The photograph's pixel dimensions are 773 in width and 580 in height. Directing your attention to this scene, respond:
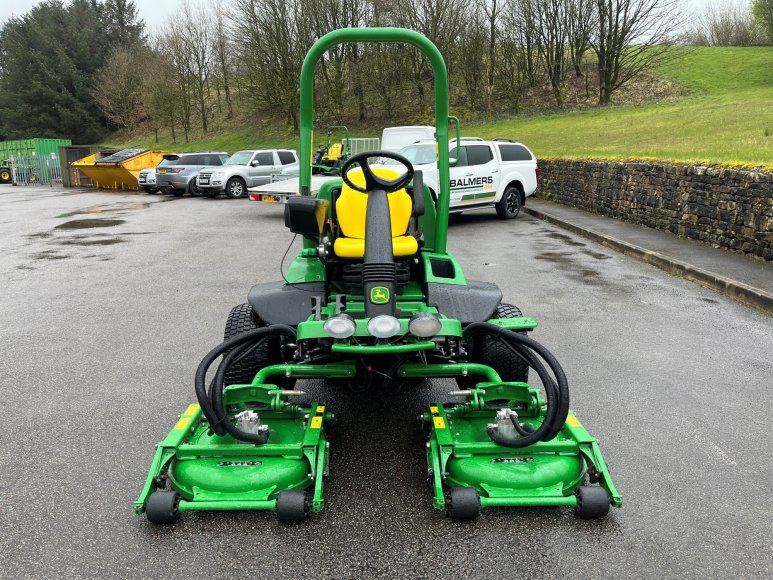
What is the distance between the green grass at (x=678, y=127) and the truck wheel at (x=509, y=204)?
2.35 meters

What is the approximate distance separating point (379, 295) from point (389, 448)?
1045 mm

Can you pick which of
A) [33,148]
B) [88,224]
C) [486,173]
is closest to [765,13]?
[486,173]

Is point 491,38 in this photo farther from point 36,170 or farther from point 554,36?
point 36,170

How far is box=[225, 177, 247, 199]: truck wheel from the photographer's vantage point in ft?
75.2

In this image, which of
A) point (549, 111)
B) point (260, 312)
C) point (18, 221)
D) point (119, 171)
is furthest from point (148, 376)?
point (549, 111)

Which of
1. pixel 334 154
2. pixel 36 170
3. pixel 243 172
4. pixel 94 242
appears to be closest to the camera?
pixel 94 242

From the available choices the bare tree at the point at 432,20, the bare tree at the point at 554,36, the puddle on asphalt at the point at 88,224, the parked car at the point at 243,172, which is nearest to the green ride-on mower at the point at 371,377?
the puddle on asphalt at the point at 88,224

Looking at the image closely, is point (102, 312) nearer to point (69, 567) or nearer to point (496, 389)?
point (69, 567)

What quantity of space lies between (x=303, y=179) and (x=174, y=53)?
161 ft

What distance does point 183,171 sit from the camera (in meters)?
24.5

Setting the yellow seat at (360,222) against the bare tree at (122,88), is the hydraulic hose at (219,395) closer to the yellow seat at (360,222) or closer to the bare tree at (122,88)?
the yellow seat at (360,222)

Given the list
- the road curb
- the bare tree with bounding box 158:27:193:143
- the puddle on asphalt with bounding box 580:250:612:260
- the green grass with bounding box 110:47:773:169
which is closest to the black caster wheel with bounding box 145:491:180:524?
the road curb

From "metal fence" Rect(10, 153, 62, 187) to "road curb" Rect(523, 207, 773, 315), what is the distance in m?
33.1

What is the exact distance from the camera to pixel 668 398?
462 cm
